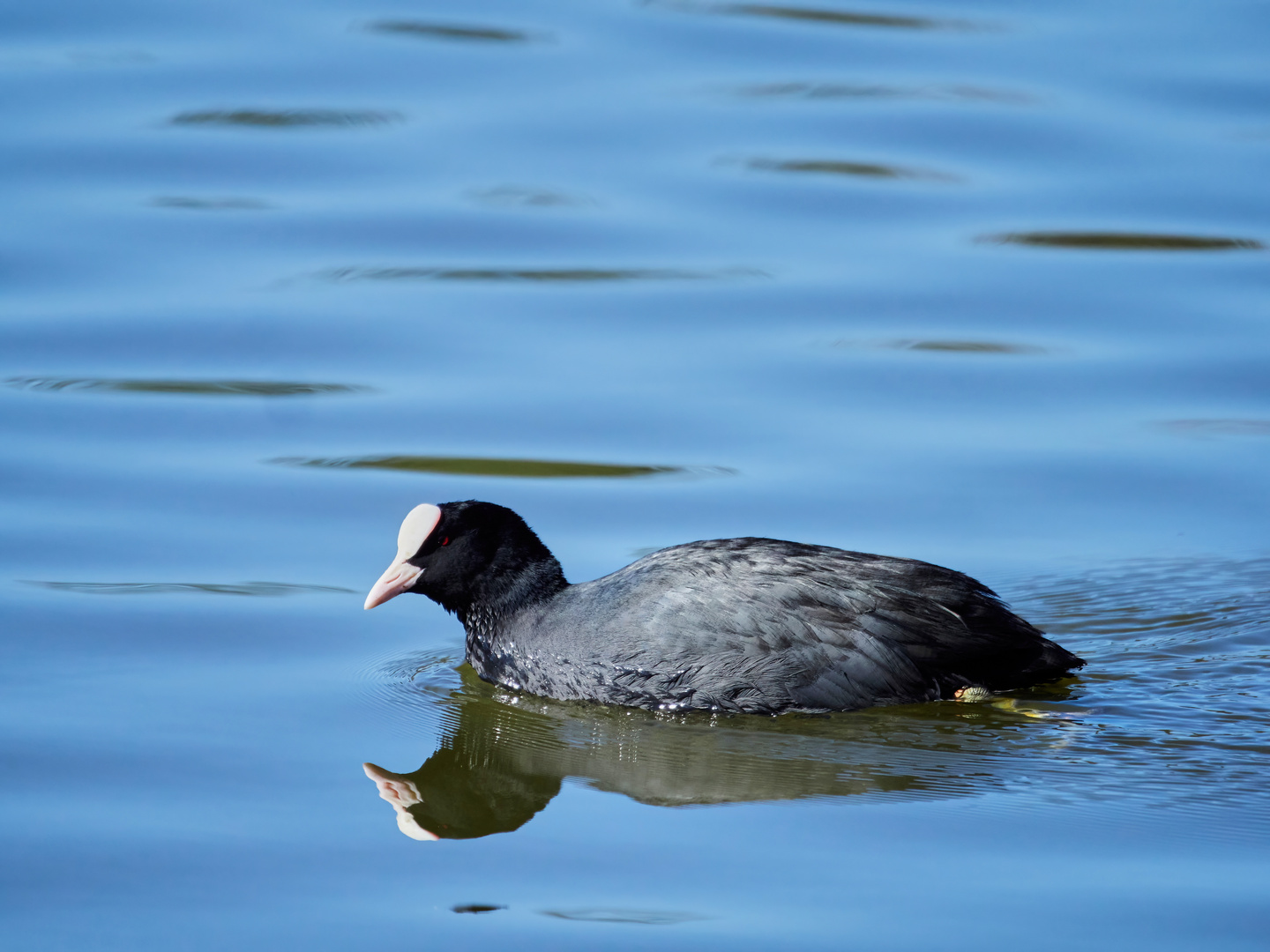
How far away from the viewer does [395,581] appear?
20.4 feet

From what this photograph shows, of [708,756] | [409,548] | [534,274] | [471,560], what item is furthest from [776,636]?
[534,274]

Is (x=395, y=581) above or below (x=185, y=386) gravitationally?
below

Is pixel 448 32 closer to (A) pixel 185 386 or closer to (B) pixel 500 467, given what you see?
(A) pixel 185 386

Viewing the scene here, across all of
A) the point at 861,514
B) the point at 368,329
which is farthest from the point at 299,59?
the point at 861,514

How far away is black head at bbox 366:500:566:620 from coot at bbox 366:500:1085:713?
0.16 meters

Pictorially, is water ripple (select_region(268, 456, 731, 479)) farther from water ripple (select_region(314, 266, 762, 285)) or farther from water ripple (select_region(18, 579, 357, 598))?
water ripple (select_region(314, 266, 762, 285))

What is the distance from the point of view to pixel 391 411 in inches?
325

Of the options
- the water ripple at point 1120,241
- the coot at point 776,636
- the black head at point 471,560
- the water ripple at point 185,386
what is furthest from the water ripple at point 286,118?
the coot at point 776,636

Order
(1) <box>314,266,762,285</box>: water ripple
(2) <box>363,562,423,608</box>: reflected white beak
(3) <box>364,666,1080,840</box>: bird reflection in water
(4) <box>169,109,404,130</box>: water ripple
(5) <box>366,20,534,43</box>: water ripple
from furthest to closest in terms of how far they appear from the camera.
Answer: (5) <box>366,20,534,43</box>: water ripple, (4) <box>169,109,404,130</box>: water ripple, (1) <box>314,266,762,285</box>: water ripple, (2) <box>363,562,423,608</box>: reflected white beak, (3) <box>364,666,1080,840</box>: bird reflection in water

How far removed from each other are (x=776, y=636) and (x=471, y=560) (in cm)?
115

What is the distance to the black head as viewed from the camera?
6238 mm

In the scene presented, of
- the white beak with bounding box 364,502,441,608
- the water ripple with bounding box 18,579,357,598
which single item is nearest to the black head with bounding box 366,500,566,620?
the white beak with bounding box 364,502,441,608

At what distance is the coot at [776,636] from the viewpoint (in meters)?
5.75

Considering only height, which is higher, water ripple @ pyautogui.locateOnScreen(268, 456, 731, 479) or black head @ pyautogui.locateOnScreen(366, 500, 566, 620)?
water ripple @ pyautogui.locateOnScreen(268, 456, 731, 479)
